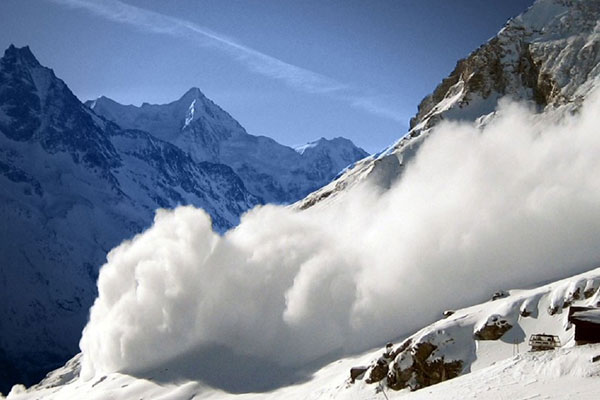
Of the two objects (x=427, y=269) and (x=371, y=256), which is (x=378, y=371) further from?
(x=371, y=256)

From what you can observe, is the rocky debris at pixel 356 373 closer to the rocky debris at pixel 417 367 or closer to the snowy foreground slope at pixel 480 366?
the snowy foreground slope at pixel 480 366

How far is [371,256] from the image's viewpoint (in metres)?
107

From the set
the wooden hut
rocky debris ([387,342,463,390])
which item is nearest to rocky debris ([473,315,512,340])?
rocky debris ([387,342,463,390])

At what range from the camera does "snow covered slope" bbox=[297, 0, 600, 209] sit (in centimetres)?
12812

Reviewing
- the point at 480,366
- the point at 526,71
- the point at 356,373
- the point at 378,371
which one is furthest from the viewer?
the point at 526,71

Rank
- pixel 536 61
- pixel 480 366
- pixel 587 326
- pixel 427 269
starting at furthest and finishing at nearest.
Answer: pixel 536 61 < pixel 427 269 < pixel 480 366 < pixel 587 326

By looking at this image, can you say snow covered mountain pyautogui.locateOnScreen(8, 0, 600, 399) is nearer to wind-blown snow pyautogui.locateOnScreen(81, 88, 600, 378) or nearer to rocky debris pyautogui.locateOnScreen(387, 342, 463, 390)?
rocky debris pyautogui.locateOnScreen(387, 342, 463, 390)

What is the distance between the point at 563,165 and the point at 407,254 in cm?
2768

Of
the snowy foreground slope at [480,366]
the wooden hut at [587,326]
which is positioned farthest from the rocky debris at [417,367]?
the wooden hut at [587,326]

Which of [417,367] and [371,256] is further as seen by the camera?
[371,256]

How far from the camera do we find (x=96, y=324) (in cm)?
13462

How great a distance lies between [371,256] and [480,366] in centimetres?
5315

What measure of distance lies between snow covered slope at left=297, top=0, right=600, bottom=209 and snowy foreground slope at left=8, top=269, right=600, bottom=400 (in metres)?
63.3

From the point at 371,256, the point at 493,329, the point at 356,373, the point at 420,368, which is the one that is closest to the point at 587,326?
the point at 493,329
